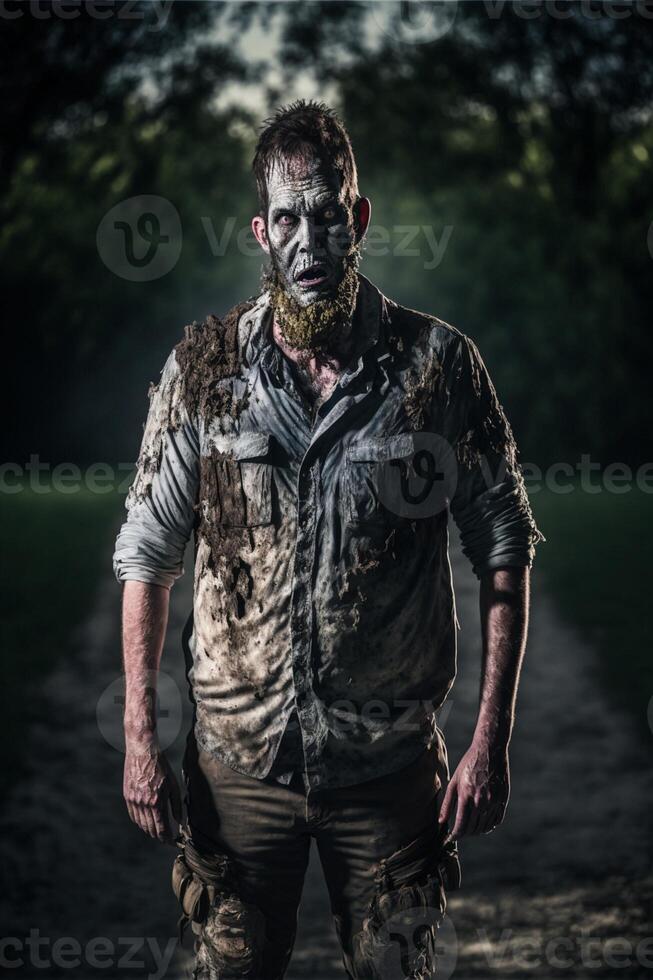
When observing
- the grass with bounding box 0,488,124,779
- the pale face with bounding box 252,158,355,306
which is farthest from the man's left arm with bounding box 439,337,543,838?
the grass with bounding box 0,488,124,779

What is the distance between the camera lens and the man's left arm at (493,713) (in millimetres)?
2906

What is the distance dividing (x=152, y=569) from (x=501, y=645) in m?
0.83

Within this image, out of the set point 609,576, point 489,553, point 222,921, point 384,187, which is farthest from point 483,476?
point 384,187

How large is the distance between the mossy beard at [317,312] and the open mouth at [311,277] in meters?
0.04

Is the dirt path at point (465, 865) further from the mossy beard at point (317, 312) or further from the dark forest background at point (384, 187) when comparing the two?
the dark forest background at point (384, 187)

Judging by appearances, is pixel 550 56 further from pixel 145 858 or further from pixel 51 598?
pixel 145 858

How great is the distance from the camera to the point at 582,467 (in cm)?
1462

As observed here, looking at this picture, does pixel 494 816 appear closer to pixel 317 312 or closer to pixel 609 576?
pixel 317 312

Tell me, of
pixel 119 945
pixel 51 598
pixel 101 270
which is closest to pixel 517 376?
pixel 101 270

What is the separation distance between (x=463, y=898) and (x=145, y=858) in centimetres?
173

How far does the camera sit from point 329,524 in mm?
2850

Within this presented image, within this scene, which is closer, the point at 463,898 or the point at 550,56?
the point at 463,898

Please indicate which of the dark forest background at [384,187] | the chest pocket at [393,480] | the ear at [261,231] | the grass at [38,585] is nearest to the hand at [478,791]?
the chest pocket at [393,480]

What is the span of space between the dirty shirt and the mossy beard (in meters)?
0.07
